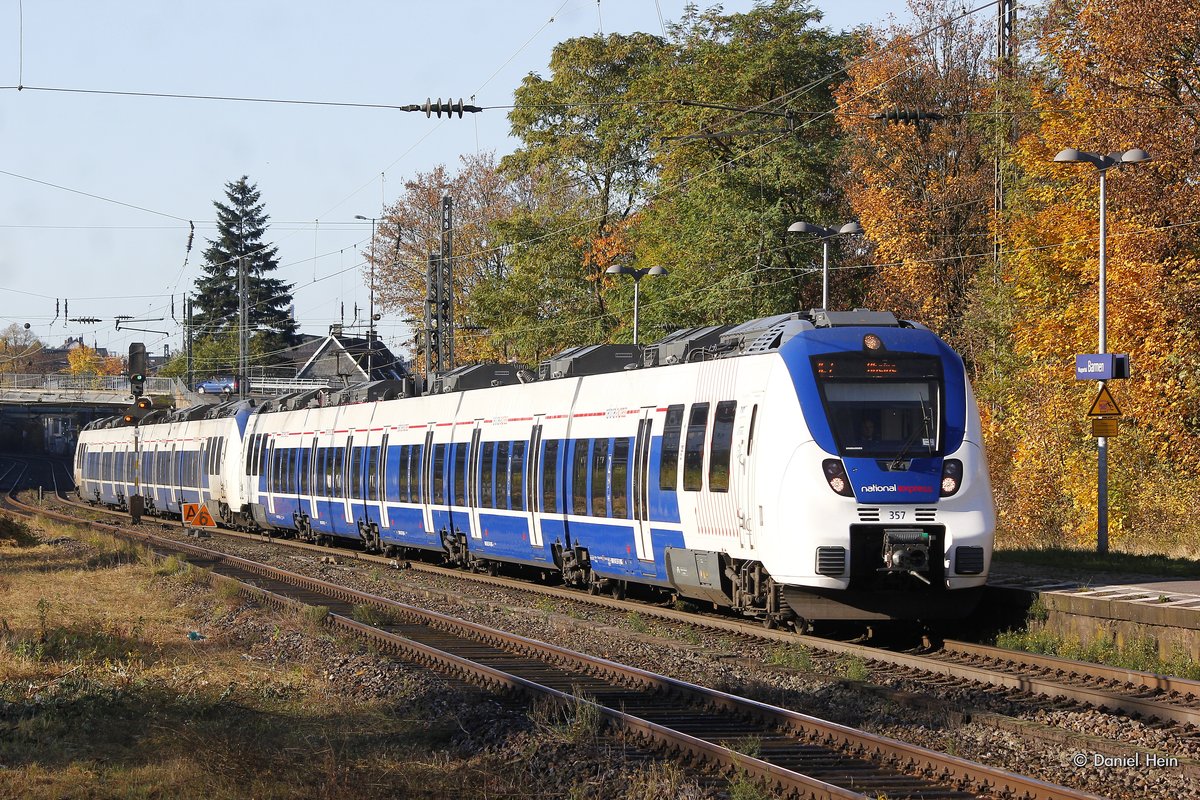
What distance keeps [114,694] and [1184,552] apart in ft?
51.4

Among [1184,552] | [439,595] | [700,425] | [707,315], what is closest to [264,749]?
[700,425]

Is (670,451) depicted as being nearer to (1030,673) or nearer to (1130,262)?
(1030,673)

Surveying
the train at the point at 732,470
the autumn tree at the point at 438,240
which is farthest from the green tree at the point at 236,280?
the train at the point at 732,470

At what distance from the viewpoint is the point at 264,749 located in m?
10.2

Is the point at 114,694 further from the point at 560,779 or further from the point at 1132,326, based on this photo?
the point at 1132,326

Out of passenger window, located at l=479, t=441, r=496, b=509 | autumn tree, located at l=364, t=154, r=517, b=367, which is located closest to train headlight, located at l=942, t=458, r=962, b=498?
passenger window, located at l=479, t=441, r=496, b=509

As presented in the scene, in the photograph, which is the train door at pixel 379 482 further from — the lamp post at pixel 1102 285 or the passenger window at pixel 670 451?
the lamp post at pixel 1102 285

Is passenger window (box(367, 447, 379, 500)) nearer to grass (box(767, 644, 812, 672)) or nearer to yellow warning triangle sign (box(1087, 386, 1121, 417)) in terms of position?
yellow warning triangle sign (box(1087, 386, 1121, 417))

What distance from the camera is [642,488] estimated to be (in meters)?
18.4

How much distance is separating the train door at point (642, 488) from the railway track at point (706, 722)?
2.57 meters

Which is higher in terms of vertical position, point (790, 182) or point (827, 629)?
point (790, 182)

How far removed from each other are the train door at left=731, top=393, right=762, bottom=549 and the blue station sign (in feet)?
27.2

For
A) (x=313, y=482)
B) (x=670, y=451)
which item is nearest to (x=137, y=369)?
(x=313, y=482)

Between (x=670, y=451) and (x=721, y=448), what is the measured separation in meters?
1.63
